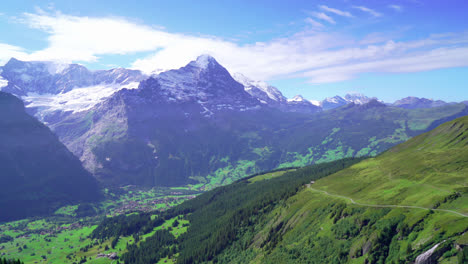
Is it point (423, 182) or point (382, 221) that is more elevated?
point (423, 182)

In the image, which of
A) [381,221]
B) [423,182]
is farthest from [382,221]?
[423,182]

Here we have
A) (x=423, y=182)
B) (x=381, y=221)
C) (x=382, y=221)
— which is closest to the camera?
(x=382, y=221)

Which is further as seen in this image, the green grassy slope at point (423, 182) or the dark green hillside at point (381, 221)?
the green grassy slope at point (423, 182)

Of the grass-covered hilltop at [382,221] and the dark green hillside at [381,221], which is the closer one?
the grass-covered hilltop at [382,221]

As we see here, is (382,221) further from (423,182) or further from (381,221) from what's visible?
(423,182)

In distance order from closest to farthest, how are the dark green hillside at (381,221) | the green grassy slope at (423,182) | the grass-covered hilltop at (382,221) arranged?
the grass-covered hilltop at (382,221), the dark green hillside at (381,221), the green grassy slope at (423,182)

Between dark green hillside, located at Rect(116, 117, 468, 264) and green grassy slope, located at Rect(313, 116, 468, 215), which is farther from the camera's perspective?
green grassy slope, located at Rect(313, 116, 468, 215)

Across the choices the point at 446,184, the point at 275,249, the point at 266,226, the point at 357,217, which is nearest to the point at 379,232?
the point at 357,217

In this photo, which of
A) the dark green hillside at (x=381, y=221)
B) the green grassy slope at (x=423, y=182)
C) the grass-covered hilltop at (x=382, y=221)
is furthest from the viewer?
the green grassy slope at (x=423, y=182)

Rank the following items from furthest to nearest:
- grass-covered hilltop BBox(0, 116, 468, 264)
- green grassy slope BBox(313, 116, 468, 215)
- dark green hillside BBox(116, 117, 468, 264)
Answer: green grassy slope BBox(313, 116, 468, 215) → dark green hillside BBox(116, 117, 468, 264) → grass-covered hilltop BBox(0, 116, 468, 264)

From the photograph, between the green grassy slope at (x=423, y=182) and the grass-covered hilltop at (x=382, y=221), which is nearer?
the grass-covered hilltop at (x=382, y=221)

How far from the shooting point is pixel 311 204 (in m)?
180

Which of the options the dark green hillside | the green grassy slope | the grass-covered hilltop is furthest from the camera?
the green grassy slope

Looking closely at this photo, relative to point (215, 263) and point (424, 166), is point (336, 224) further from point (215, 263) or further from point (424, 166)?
point (215, 263)
